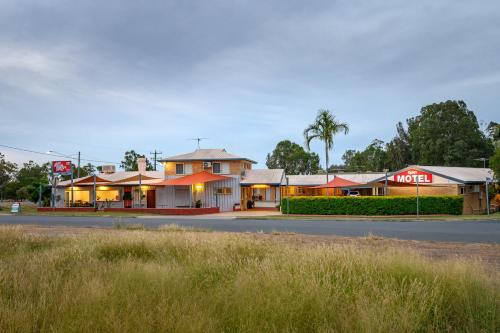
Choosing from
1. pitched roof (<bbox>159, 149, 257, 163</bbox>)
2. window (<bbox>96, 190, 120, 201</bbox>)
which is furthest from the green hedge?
window (<bbox>96, 190, 120, 201</bbox>)

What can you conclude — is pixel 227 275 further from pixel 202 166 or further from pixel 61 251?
pixel 202 166

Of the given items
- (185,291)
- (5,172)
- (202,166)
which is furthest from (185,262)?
(5,172)

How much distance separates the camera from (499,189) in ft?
130

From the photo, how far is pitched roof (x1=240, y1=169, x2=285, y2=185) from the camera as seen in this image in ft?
132

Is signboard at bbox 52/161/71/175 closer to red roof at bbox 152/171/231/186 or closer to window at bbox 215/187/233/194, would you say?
red roof at bbox 152/171/231/186

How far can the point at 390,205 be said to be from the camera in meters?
29.2

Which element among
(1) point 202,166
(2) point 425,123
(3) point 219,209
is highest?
(2) point 425,123

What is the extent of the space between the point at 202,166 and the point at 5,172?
1651 inches

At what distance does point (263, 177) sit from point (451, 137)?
1346 inches

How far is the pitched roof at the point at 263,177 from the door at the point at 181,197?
18.8 feet

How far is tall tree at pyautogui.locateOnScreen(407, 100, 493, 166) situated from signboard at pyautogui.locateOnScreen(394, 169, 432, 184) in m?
26.3

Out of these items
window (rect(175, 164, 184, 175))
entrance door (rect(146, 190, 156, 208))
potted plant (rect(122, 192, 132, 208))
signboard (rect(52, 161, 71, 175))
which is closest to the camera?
window (rect(175, 164, 184, 175))

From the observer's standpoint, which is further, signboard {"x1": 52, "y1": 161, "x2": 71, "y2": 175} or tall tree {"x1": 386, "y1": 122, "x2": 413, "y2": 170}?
tall tree {"x1": 386, "y1": 122, "x2": 413, "y2": 170}

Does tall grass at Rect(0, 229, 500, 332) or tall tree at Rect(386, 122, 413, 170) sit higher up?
tall tree at Rect(386, 122, 413, 170)
